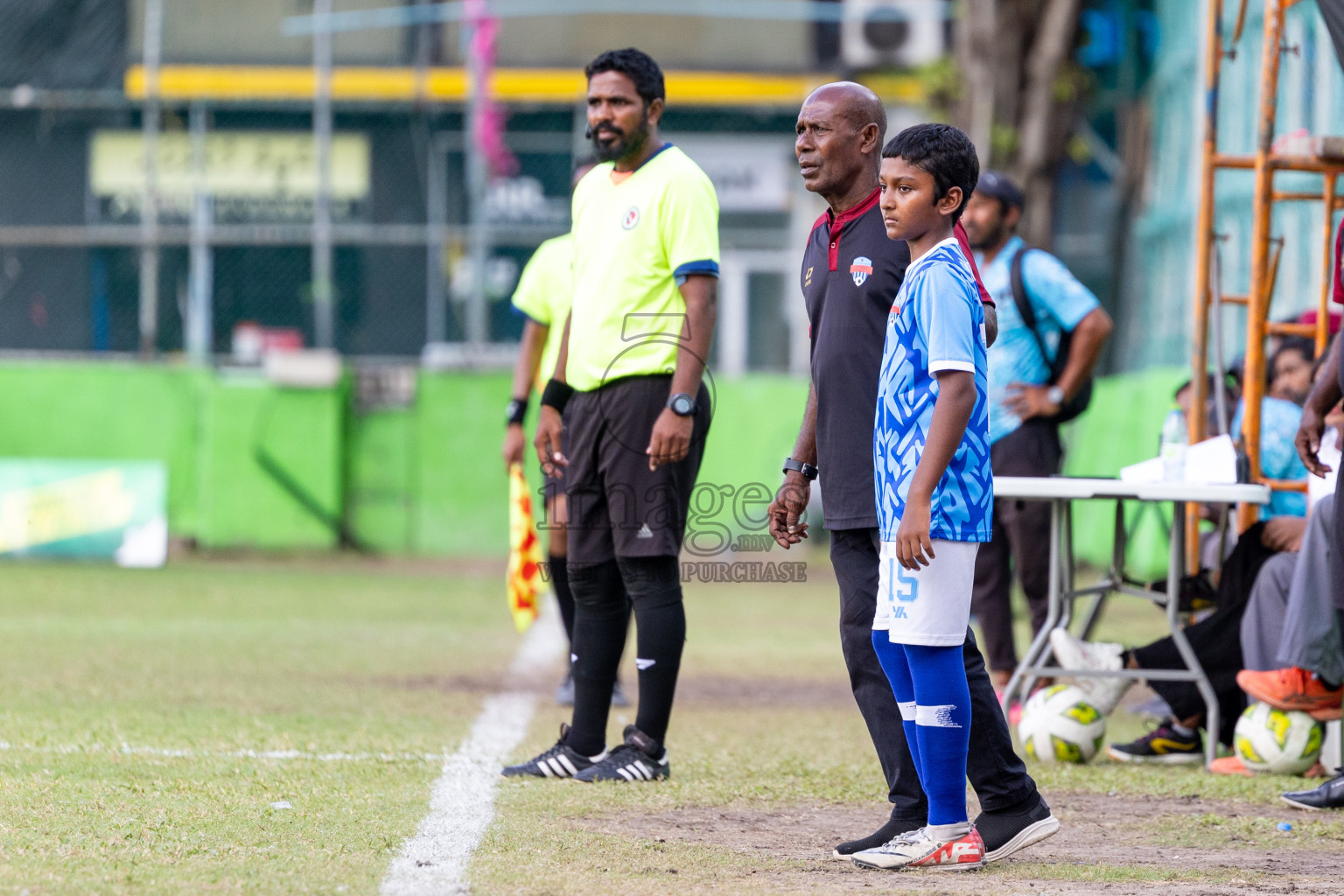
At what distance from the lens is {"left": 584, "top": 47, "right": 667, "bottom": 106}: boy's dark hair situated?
5.41 meters

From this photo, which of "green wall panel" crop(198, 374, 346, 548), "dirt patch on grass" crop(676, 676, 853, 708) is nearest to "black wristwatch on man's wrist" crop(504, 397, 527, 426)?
"dirt patch on grass" crop(676, 676, 853, 708)


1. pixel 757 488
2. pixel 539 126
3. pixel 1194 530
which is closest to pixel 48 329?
pixel 539 126

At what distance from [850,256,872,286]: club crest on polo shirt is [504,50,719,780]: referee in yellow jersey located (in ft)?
2.85

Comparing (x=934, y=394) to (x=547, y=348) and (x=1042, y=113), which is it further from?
(x=1042, y=113)

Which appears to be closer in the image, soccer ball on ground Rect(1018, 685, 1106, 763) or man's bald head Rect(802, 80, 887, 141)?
man's bald head Rect(802, 80, 887, 141)

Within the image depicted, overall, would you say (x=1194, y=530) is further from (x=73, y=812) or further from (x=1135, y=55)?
(x=1135, y=55)

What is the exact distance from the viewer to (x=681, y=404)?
517cm

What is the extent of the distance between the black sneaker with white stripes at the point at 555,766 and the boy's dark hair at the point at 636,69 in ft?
6.53

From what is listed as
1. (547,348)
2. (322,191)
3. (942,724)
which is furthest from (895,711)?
(322,191)

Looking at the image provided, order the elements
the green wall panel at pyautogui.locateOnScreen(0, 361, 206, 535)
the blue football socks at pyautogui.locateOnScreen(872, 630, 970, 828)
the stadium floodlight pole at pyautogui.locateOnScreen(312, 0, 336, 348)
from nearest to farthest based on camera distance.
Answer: the blue football socks at pyautogui.locateOnScreen(872, 630, 970, 828) → the green wall panel at pyautogui.locateOnScreen(0, 361, 206, 535) → the stadium floodlight pole at pyautogui.locateOnScreen(312, 0, 336, 348)

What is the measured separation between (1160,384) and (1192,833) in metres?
8.89

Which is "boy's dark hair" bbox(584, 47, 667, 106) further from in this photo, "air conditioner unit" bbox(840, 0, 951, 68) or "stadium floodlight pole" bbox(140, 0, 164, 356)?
"air conditioner unit" bbox(840, 0, 951, 68)

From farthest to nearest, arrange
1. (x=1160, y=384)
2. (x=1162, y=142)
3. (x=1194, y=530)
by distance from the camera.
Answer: (x=1162, y=142) < (x=1160, y=384) < (x=1194, y=530)

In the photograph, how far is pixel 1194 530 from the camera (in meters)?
7.07
